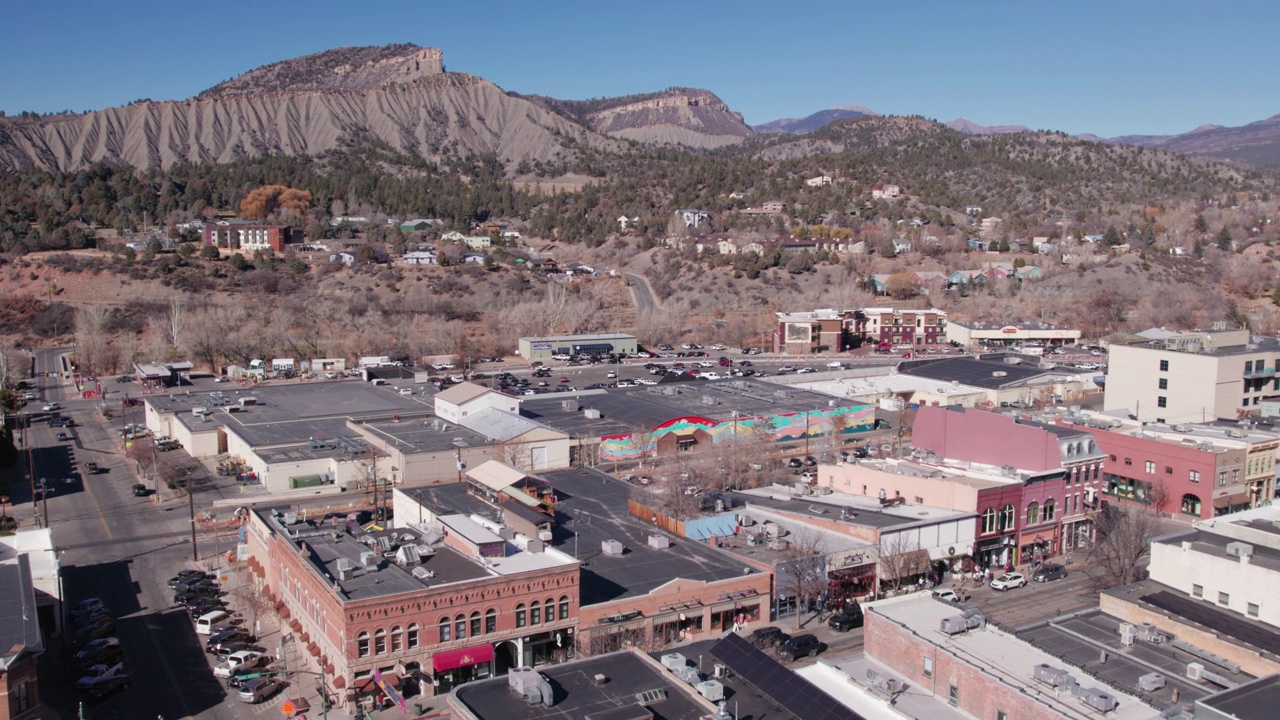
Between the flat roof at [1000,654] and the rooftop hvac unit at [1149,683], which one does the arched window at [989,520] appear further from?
the rooftop hvac unit at [1149,683]

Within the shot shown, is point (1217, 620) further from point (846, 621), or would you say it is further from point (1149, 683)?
point (846, 621)

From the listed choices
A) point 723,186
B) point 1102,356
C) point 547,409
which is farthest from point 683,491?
point 723,186

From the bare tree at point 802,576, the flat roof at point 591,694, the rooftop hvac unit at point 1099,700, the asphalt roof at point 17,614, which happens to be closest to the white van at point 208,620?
the asphalt roof at point 17,614

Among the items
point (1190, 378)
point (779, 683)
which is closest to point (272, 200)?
point (1190, 378)

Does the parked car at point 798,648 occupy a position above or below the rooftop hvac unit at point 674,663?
below

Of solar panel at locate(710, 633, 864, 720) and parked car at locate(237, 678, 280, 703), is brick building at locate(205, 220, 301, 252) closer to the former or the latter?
parked car at locate(237, 678, 280, 703)

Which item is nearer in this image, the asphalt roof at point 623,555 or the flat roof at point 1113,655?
the flat roof at point 1113,655
